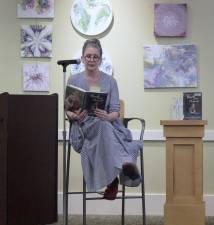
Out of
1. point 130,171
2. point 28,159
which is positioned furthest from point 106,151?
point 28,159

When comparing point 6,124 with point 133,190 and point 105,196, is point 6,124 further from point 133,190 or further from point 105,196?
point 133,190

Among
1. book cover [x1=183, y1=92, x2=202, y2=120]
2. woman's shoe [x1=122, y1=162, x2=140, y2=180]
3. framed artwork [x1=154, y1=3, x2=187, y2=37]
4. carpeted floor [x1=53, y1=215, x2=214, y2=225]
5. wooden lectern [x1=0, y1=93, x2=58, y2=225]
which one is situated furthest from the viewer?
framed artwork [x1=154, y1=3, x2=187, y2=37]

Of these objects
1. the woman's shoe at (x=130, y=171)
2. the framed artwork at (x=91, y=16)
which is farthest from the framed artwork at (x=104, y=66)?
the woman's shoe at (x=130, y=171)

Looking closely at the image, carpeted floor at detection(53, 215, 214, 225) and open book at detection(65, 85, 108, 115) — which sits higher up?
open book at detection(65, 85, 108, 115)

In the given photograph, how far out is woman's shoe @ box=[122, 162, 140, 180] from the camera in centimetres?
299

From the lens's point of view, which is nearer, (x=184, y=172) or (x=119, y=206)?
(x=184, y=172)

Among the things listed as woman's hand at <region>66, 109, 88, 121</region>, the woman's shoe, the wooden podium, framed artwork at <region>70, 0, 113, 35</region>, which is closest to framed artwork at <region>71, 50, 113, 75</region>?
framed artwork at <region>70, 0, 113, 35</region>

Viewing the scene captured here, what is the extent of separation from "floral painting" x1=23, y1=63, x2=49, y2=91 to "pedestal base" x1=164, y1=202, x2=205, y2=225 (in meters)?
1.58

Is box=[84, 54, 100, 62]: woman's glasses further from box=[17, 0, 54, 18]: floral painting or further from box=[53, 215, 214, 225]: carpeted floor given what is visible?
box=[53, 215, 214, 225]: carpeted floor

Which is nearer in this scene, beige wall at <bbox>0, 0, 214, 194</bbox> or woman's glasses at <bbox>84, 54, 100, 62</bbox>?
woman's glasses at <bbox>84, 54, 100, 62</bbox>

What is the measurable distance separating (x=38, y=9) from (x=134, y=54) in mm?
973

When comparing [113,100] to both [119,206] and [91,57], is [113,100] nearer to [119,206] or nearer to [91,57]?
[91,57]

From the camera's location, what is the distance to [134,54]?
160 inches

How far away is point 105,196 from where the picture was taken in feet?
10.1
